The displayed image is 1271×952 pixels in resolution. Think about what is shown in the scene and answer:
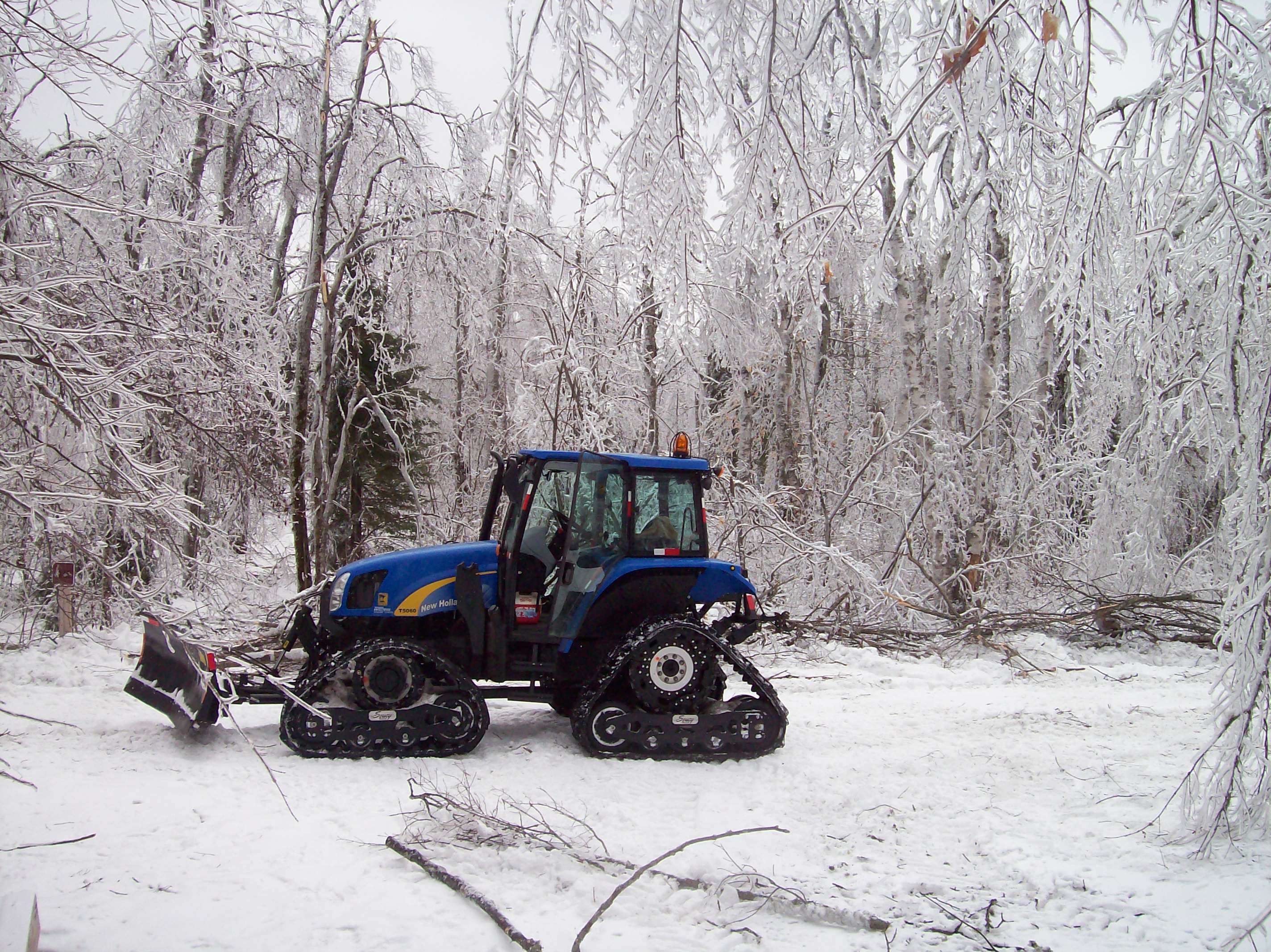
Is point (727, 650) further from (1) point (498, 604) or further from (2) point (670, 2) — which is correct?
(2) point (670, 2)

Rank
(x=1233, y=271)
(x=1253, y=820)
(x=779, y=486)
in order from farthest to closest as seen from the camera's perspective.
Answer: (x=779, y=486) → (x=1253, y=820) → (x=1233, y=271)

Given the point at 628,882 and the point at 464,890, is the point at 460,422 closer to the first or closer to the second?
the point at 464,890

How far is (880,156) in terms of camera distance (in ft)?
7.14

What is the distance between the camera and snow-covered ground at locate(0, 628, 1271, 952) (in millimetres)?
3082

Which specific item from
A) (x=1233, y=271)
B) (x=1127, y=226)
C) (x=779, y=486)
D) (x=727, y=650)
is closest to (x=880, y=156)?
(x=1127, y=226)

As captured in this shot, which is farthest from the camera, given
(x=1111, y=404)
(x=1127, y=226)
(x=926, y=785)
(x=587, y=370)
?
(x=587, y=370)

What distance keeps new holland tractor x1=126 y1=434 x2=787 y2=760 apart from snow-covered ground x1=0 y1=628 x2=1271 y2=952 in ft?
0.73

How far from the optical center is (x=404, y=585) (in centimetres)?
545

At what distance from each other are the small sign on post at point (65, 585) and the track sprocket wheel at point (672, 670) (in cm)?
327

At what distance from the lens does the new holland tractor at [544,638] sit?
16.9 ft

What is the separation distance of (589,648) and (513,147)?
3.93m

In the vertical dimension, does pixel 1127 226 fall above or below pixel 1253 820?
above

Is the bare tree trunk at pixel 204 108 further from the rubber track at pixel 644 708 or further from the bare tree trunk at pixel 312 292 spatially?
the rubber track at pixel 644 708

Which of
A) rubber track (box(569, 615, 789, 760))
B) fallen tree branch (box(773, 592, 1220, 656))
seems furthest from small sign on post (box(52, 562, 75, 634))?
fallen tree branch (box(773, 592, 1220, 656))
